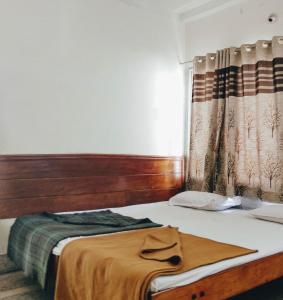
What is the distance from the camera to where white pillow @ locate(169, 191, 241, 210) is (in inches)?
121

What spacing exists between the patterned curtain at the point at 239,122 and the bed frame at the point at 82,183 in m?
0.46

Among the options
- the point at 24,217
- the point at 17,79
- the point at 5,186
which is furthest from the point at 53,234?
the point at 17,79

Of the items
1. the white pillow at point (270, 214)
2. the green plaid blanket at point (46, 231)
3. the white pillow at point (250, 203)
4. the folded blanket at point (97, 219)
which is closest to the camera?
the green plaid blanket at point (46, 231)

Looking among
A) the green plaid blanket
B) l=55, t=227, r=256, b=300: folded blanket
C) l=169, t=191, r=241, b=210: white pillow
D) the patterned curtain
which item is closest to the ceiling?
the patterned curtain

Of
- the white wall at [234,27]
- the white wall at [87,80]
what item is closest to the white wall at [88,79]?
the white wall at [87,80]

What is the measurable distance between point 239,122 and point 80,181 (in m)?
1.60

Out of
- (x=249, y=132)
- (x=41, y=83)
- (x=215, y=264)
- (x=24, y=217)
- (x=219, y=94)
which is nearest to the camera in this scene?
(x=215, y=264)

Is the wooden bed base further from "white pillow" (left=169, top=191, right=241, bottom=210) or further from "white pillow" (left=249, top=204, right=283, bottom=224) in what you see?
"white pillow" (left=169, top=191, right=241, bottom=210)

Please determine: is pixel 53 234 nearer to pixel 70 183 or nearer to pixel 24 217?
pixel 24 217

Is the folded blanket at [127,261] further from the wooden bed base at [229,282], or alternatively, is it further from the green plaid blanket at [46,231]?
the green plaid blanket at [46,231]

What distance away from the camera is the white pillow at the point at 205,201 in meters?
3.07

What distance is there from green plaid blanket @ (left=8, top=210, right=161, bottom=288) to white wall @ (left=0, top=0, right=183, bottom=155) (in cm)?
62

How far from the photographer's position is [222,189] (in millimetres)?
3508

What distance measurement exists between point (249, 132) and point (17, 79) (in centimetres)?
210
